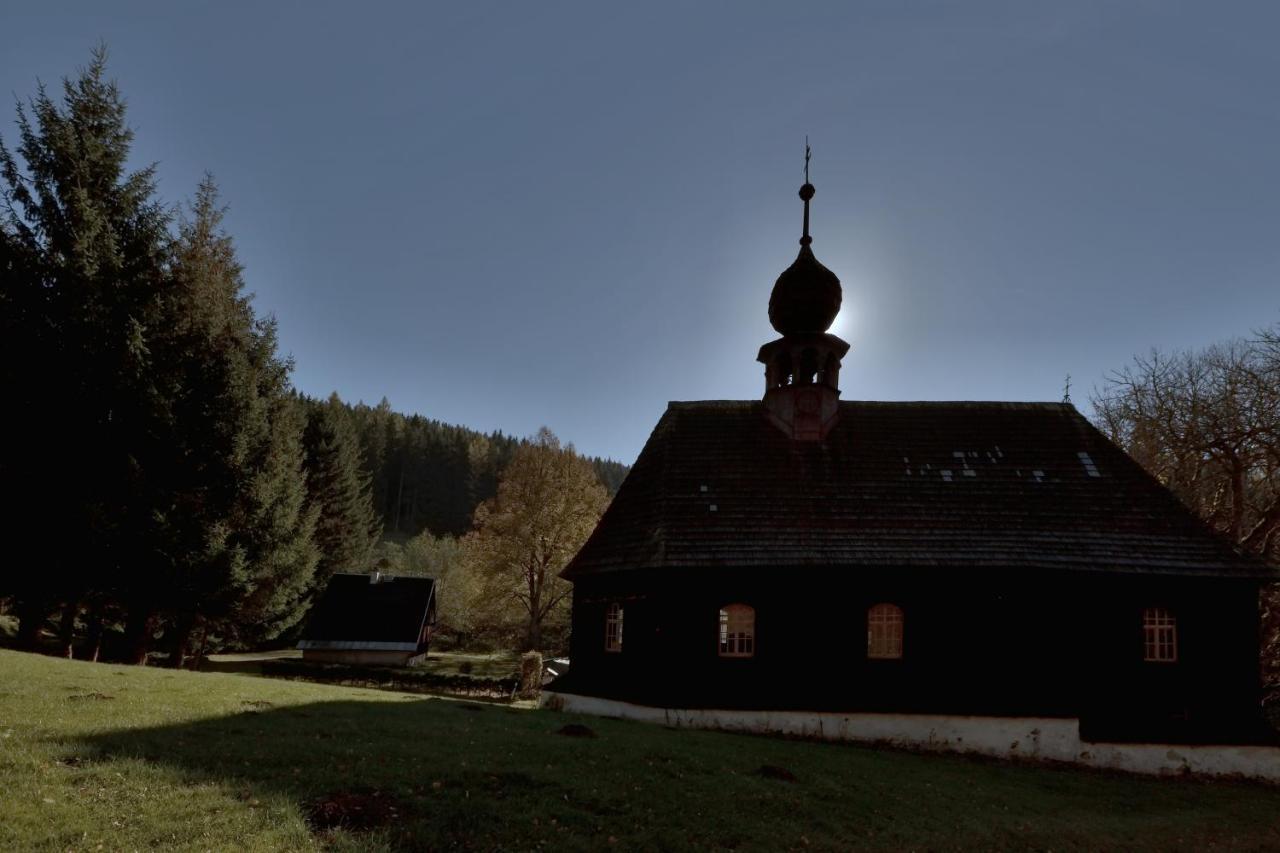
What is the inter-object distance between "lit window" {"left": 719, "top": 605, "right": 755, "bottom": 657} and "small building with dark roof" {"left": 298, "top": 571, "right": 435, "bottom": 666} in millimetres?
26081

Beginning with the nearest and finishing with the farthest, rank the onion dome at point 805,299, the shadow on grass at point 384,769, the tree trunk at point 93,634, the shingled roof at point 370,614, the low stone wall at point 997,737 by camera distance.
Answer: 1. the shadow on grass at point 384,769
2. the low stone wall at point 997,737
3. the onion dome at point 805,299
4. the tree trunk at point 93,634
5. the shingled roof at point 370,614

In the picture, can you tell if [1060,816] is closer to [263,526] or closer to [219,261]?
[263,526]

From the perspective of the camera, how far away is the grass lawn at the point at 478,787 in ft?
24.3

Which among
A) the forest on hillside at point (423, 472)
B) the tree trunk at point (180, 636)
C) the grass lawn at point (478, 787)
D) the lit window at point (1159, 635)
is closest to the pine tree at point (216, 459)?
the tree trunk at point (180, 636)

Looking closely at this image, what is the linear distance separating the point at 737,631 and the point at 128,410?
2066 cm

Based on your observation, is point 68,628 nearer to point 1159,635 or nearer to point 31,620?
point 31,620

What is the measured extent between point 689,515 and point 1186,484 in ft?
77.0

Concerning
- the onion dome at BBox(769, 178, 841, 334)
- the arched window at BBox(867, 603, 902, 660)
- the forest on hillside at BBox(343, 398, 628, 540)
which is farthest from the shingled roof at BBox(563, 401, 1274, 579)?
the forest on hillside at BBox(343, 398, 628, 540)

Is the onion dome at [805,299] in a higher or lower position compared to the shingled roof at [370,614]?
higher

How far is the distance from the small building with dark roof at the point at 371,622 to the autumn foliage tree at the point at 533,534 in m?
4.35

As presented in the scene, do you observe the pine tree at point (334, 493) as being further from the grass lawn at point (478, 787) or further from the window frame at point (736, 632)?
the window frame at point (736, 632)

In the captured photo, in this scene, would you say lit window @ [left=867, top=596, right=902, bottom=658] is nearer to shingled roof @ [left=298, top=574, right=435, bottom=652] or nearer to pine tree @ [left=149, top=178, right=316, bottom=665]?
pine tree @ [left=149, top=178, right=316, bottom=665]

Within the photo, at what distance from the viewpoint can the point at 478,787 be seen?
30.3ft

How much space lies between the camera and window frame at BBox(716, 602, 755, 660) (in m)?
18.0
